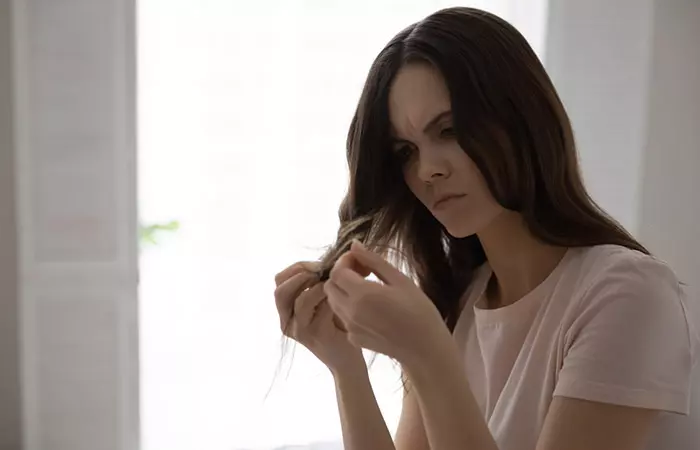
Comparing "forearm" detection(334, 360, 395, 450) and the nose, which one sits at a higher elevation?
the nose

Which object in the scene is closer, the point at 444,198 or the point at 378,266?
the point at 378,266

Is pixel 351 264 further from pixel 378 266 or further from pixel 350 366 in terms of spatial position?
pixel 350 366

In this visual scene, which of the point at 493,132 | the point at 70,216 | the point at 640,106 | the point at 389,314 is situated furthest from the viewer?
the point at 640,106

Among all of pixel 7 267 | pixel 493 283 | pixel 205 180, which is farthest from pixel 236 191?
pixel 493 283

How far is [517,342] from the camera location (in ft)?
2.83

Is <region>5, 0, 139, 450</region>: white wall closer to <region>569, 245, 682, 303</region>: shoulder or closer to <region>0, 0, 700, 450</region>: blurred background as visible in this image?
<region>0, 0, 700, 450</region>: blurred background

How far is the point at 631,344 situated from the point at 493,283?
0.30 metres

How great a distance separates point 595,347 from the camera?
71cm

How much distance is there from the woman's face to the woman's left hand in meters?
0.15

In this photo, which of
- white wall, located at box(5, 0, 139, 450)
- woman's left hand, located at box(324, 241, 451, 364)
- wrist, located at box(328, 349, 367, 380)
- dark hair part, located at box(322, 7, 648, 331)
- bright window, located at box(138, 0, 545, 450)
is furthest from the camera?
bright window, located at box(138, 0, 545, 450)

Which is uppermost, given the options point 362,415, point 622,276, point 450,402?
point 622,276

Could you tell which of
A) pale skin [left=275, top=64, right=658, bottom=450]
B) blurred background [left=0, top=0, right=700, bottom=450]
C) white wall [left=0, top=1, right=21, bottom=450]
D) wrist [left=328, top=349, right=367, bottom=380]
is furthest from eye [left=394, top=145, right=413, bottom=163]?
Answer: white wall [left=0, top=1, right=21, bottom=450]

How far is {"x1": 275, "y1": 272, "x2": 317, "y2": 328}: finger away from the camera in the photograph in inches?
31.9

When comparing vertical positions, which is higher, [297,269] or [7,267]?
[297,269]
